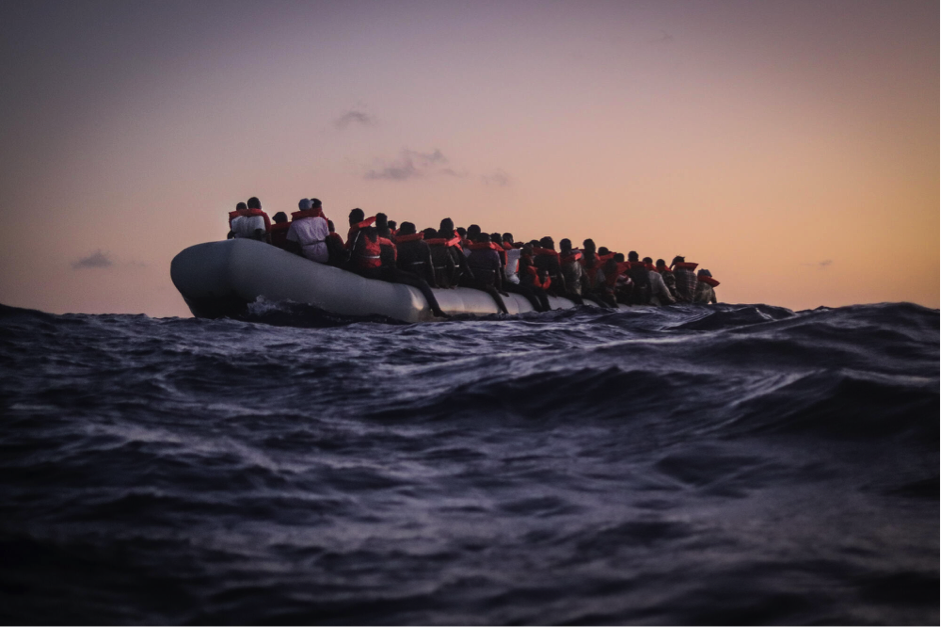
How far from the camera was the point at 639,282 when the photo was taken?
2227 cm

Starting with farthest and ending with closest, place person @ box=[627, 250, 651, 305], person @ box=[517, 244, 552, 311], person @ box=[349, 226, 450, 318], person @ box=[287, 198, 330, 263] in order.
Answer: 1. person @ box=[627, 250, 651, 305]
2. person @ box=[517, 244, 552, 311]
3. person @ box=[349, 226, 450, 318]
4. person @ box=[287, 198, 330, 263]

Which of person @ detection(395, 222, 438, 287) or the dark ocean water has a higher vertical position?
person @ detection(395, 222, 438, 287)

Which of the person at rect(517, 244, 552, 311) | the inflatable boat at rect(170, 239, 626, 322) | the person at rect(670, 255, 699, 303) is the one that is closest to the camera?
the inflatable boat at rect(170, 239, 626, 322)

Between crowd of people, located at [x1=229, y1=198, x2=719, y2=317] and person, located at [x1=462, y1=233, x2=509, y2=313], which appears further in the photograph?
person, located at [x1=462, y1=233, x2=509, y2=313]

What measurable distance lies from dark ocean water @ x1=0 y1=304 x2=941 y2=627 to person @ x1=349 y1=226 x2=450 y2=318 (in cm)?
667

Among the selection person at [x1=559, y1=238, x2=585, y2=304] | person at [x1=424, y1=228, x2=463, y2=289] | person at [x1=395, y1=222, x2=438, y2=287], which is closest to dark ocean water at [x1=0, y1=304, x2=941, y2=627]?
person at [x1=395, y1=222, x2=438, y2=287]

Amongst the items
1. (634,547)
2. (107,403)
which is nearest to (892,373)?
(634,547)

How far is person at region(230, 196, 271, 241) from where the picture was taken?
1295cm

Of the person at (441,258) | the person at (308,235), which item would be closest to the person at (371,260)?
the person at (308,235)

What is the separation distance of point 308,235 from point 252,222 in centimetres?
134

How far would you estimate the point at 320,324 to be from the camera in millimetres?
11516

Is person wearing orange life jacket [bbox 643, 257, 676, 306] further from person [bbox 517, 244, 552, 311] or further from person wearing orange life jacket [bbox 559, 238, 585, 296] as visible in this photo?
person [bbox 517, 244, 552, 311]

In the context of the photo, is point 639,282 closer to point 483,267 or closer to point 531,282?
Answer: point 531,282

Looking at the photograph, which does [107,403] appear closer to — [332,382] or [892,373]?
[332,382]
